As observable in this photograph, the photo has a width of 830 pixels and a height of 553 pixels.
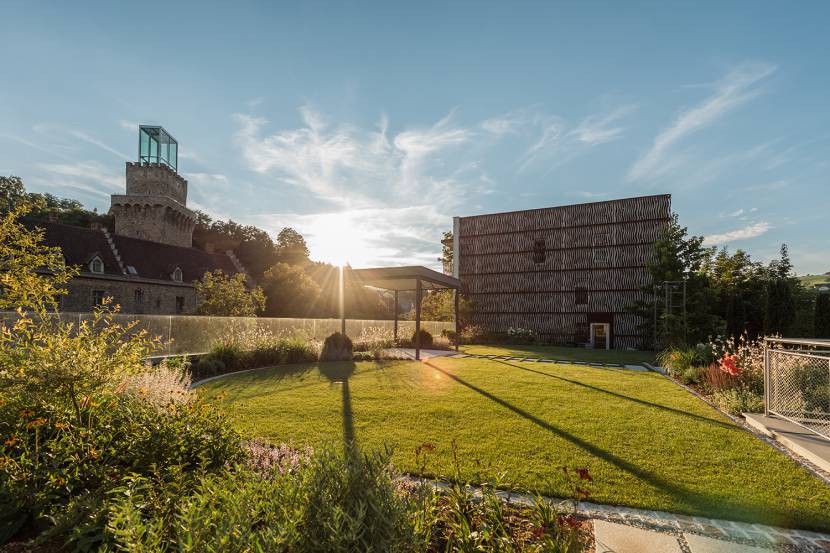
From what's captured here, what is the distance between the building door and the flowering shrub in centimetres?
387

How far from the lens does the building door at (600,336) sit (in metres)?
24.6

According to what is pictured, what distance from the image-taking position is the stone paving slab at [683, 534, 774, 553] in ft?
8.73

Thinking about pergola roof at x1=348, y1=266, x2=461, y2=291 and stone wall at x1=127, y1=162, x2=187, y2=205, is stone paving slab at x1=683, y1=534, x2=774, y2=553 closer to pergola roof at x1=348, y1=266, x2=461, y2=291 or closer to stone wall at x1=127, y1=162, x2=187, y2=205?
pergola roof at x1=348, y1=266, x2=461, y2=291

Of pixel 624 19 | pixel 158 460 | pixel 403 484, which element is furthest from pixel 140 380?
pixel 624 19

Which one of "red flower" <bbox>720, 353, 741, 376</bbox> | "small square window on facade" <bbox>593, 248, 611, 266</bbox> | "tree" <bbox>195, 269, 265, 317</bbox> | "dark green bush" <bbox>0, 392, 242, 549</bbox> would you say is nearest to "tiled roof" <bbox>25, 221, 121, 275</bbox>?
"tree" <bbox>195, 269, 265, 317</bbox>

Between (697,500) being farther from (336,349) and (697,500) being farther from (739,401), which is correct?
(336,349)

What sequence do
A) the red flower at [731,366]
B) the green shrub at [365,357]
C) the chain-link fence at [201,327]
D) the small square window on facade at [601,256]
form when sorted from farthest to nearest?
the small square window on facade at [601,256] < the green shrub at [365,357] < the chain-link fence at [201,327] < the red flower at [731,366]

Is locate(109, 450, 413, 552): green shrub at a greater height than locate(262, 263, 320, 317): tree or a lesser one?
lesser

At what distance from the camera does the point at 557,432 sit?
213 inches

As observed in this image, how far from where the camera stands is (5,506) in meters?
2.62

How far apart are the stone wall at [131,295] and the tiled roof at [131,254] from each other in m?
0.71

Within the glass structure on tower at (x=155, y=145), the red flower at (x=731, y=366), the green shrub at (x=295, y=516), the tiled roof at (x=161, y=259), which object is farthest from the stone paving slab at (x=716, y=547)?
the glass structure on tower at (x=155, y=145)

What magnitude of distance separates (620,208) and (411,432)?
2542 cm

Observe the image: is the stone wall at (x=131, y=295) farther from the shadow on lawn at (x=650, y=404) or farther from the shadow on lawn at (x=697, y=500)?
the shadow on lawn at (x=697, y=500)
